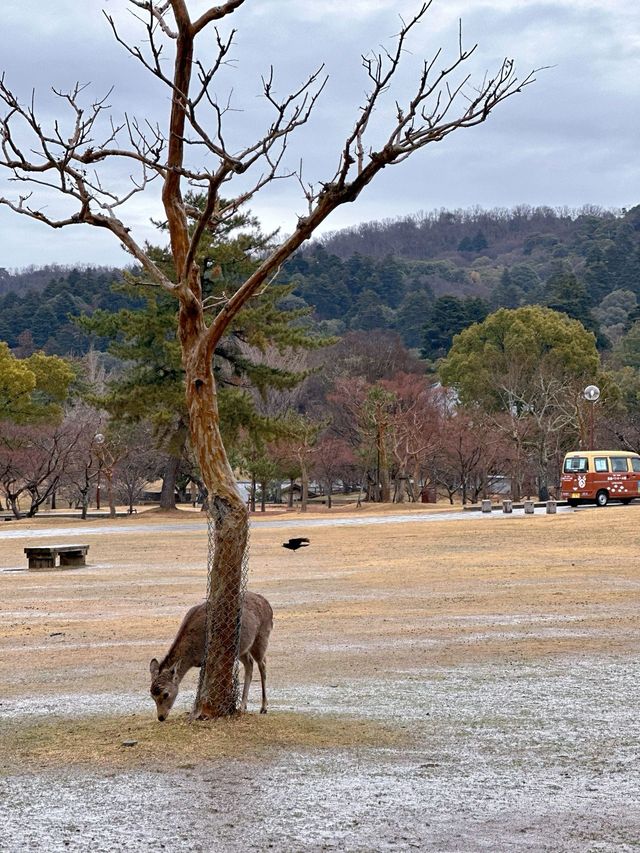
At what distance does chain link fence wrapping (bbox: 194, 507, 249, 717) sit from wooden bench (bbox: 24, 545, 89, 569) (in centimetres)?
1727

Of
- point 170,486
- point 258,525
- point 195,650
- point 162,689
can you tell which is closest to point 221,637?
point 195,650

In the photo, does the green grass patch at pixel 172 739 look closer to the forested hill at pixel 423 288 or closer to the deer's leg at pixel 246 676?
the deer's leg at pixel 246 676

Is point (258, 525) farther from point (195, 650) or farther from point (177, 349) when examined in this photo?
point (195, 650)

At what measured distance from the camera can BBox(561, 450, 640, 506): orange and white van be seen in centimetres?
4178

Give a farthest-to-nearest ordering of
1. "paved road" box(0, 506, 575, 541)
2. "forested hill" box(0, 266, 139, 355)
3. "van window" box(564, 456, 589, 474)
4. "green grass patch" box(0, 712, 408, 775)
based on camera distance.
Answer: "forested hill" box(0, 266, 139, 355) → "van window" box(564, 456, 589, 474) → "paved road" box(0, 506, 575, 541) → "green grass patch" box(0, 712, 408, 775)

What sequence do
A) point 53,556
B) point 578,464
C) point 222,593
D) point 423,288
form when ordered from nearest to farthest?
1. point 222,593
2. point 53,556
3. point 578,464
4. point 423,288

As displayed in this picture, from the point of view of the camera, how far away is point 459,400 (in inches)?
2574

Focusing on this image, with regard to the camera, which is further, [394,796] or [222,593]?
[222,593]

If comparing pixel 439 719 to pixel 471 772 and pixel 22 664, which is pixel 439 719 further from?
pixel 22 664

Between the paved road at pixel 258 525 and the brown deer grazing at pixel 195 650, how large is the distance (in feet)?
87.7

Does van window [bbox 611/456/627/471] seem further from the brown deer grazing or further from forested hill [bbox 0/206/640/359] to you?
forested hill [bbox 0/206/640/359]

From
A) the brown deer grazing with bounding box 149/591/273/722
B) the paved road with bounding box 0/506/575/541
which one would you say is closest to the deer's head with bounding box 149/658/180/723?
the brown deer grazing with bounding box 149/591/273/722

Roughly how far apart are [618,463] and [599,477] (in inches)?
37.2

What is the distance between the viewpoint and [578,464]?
137 feet
